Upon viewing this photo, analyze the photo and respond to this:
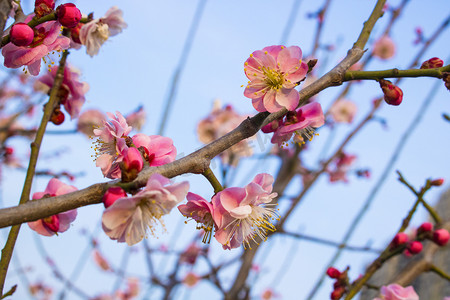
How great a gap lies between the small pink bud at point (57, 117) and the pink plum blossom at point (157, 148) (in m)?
0.54

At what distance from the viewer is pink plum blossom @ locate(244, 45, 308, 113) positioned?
3.15 ft

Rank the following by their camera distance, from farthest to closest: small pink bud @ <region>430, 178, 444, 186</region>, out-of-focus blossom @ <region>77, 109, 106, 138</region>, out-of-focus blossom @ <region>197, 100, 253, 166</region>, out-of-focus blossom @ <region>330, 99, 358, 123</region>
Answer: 1. out-of-focus blossom @ <region>330, 99, 358, 123</region>
2. out-of-focus blossom @ <region>197, 100, 253, 166</region>
3. out-of-focus blossom @ <region>77, 109, 106, 138</region>
4. small pink bud @ <region>430, 178, 444, 186</region>

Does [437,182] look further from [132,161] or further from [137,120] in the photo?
[137,120]

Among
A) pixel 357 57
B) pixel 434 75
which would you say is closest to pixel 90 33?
pixel 357 57

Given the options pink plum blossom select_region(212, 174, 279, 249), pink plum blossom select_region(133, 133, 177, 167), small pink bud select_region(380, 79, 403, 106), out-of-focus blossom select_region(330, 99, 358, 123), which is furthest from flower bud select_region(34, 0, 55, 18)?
out-of-focus blossom select_region(330, 99, 358, 123)

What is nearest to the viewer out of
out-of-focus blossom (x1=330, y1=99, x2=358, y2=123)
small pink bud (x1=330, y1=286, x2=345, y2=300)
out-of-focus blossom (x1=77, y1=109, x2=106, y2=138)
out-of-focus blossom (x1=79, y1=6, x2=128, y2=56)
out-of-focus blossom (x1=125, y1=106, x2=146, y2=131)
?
out-of-focus blossom (x1=79, y1=6, x2=128, y2=56)

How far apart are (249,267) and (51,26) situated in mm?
1698

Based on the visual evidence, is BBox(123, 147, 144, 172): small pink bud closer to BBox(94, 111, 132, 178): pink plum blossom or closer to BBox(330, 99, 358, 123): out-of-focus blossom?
BBox(94, 111, 132, 178): pink plum blossom

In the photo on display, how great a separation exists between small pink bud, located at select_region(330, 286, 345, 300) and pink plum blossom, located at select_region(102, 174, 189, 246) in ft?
3.15

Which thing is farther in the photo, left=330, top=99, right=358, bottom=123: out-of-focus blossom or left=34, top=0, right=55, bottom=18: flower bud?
left=330, top=99, right=358, bottom=123: out-of-focus blossom

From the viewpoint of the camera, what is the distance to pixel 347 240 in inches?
91.2

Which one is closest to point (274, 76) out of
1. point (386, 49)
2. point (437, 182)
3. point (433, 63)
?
point (433, 63)

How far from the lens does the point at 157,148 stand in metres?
0.97

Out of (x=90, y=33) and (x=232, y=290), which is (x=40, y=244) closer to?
(x=232, y=290)
